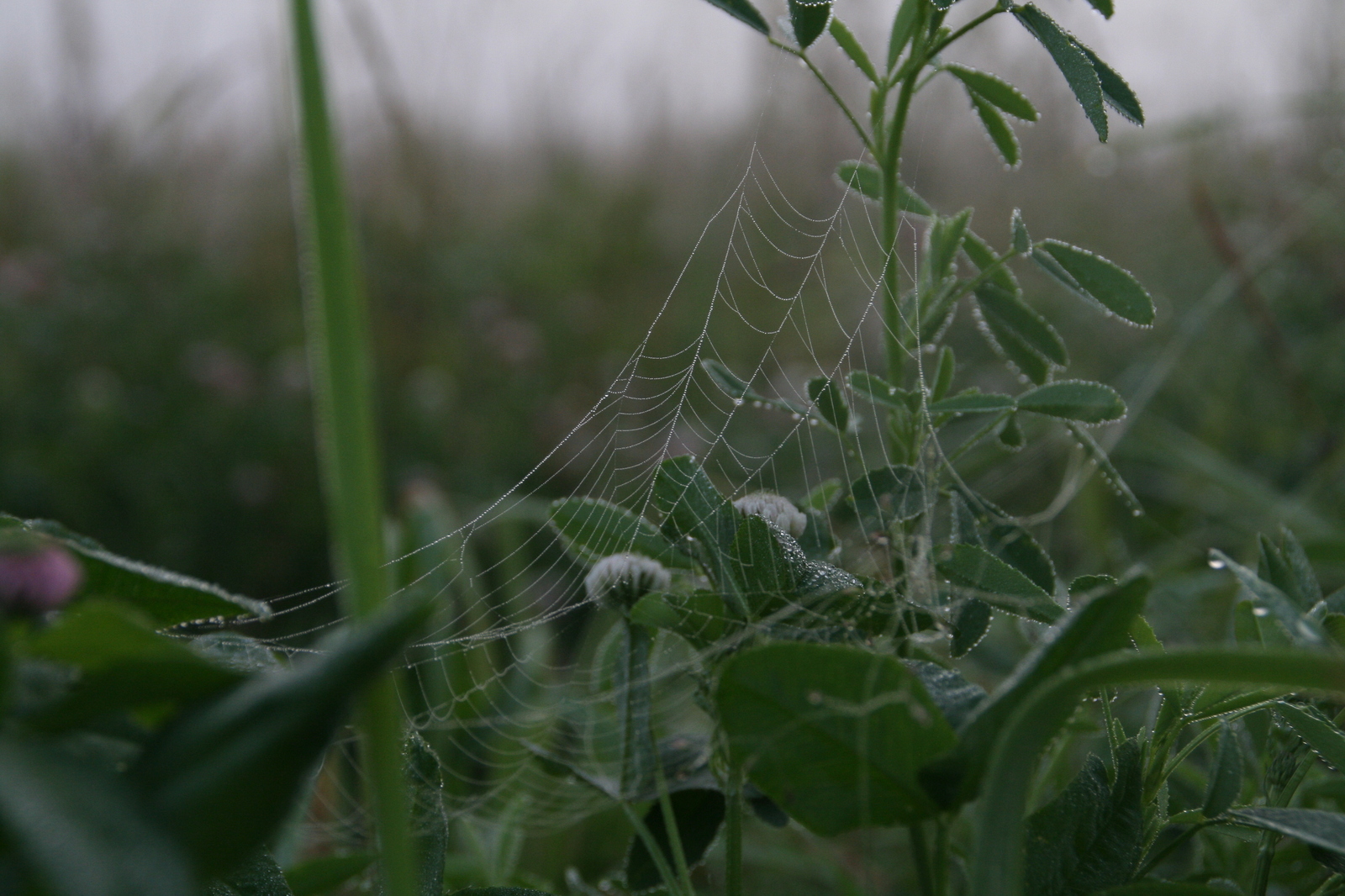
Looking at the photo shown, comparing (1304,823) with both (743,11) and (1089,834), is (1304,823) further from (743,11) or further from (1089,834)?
(743,11)

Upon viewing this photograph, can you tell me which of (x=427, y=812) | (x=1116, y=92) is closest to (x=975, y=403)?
(x=1116, y=92)

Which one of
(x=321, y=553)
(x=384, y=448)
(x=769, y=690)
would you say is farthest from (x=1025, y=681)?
(x=384, y=448)

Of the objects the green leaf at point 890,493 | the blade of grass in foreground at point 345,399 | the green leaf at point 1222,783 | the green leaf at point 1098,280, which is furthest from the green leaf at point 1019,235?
the blade of grass in foreground at point 345,399

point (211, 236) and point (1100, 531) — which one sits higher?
point (211, 236)

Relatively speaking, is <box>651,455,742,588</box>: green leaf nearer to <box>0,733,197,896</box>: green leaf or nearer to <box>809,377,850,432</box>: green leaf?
<box>809,377,850,432</box>: green leaf

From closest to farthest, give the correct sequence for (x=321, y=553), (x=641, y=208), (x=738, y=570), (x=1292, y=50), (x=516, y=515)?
1. (x=738, y=570)
2. (x=516, y=515)
3. (x=321, y=553)
4. (x=1292, y=50)
5. (x=641, y=208)

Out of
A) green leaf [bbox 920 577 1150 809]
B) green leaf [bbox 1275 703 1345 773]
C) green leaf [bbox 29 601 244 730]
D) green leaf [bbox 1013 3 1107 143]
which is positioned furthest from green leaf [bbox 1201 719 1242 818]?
green leaf [bbox 29 601 244 730]

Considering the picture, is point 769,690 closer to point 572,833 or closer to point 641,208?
point 572,833

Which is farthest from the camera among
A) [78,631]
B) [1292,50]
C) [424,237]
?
[424,237]
